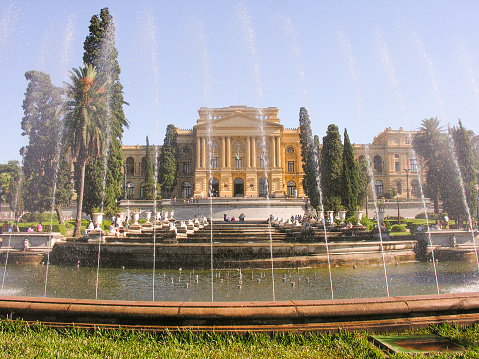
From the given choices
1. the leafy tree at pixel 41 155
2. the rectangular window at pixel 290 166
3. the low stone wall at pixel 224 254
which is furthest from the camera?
the rectangular window at pixel 290 166

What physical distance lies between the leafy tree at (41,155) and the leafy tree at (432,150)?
3495 cm

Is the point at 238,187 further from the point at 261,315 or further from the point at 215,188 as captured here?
the point at 261,315

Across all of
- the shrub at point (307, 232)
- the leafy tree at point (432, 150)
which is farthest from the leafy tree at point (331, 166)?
the shrub at point (307, 232)

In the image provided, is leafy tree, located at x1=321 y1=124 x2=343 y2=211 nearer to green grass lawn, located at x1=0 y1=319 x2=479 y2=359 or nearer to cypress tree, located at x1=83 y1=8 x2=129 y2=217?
cypress tree, located at x1=83 y1=8 x2=129 y2=217

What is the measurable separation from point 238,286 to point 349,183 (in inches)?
1054

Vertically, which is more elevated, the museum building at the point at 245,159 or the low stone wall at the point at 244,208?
the museum building at the point at 245,159

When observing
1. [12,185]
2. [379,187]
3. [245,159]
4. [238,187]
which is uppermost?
[245,159]

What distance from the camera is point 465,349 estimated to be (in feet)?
12.7

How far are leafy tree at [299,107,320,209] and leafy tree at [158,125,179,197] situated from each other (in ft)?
66.2

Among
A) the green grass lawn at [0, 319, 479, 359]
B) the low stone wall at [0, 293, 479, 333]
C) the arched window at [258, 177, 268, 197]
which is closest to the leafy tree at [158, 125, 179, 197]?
the arched window at [258, 177, 268, 197]

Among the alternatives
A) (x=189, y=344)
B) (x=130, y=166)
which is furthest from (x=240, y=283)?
(x=130, y=166)

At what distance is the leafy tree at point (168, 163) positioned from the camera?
55844 millimetres

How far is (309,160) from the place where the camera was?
47.1m

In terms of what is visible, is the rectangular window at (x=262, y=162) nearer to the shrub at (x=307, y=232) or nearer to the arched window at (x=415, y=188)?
the arched window at (x=415, y=188)
